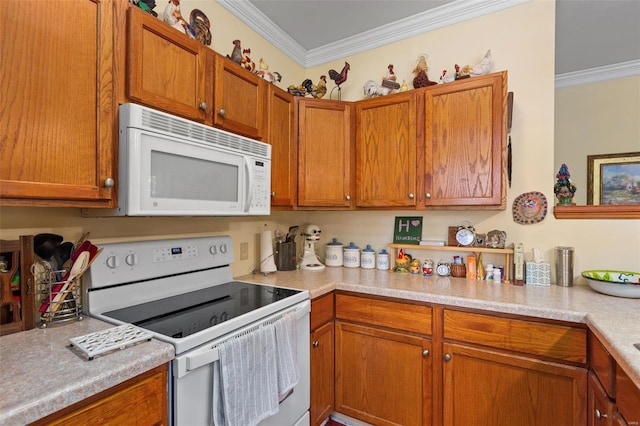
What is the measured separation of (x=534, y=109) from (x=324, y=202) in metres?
1.43

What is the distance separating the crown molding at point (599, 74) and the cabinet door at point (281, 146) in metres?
2.67

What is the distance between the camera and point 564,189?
1837 millimetres

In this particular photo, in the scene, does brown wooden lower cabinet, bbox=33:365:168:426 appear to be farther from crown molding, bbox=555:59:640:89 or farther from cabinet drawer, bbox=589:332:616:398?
crown molding, bbox=555:59:640:89

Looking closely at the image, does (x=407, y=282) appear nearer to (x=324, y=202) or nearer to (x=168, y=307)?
(x=324, y=202)

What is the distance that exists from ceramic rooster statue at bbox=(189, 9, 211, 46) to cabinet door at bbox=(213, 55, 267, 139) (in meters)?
0.14

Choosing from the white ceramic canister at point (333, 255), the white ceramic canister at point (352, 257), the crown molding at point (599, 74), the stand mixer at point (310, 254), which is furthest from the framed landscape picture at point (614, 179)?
the stand mixer at point (310, 254)

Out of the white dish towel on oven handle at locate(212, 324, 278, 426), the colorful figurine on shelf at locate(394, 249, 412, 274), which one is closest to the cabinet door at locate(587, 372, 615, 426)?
the colorful figurine on shelf at locate(394, 249, 412, 274)

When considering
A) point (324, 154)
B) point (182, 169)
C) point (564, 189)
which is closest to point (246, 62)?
point (324, 154)

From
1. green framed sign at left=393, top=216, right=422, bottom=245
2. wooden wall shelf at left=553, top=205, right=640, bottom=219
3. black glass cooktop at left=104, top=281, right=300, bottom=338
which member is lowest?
black glass cooktop at left=104, top=281, right=300, bottom=338

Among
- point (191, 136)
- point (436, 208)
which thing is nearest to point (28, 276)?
point (191, 136)

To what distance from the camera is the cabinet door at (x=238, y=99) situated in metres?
1.50

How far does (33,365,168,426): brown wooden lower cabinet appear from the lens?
29.4 inches

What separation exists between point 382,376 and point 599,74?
3.22m

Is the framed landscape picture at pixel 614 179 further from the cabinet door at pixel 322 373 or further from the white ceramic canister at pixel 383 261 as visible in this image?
the cabinet door at pixel 322 373
